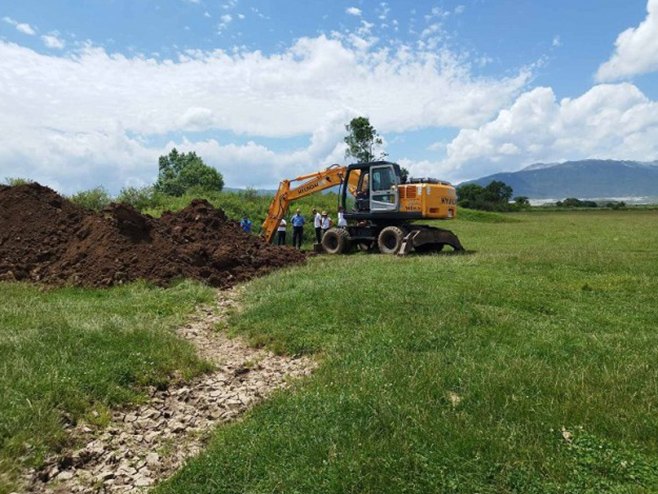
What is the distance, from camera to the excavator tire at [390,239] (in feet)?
61.4

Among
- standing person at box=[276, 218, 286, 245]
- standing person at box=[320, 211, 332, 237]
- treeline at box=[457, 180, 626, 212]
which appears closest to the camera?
standing person at box=[276, 218, 286, 245]

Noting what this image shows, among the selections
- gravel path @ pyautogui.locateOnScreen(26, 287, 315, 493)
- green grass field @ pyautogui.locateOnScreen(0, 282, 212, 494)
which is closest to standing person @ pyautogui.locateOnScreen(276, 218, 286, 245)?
green grass field @ pyautogui.locateOnScreen(0, 282, 212, 494)

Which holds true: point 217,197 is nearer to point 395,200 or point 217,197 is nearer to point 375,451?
point 395,200

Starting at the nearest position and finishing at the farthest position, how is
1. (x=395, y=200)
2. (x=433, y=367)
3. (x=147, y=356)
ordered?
(x=433, y=367)
(x=147, y=356)
(x=395, y=200)

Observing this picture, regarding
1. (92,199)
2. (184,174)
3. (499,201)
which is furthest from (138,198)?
(499,201)

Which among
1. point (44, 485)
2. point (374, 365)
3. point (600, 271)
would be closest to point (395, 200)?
point (600, 271)

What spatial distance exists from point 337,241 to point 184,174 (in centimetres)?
5583

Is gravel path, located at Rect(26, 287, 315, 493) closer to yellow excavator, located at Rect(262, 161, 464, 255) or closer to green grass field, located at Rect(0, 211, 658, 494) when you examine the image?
green grass field, located at Rect(0, 211, 658, 494)

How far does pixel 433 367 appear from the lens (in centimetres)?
626

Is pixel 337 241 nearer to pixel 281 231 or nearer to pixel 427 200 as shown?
pixel 281 231

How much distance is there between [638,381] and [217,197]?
29206 millimetres

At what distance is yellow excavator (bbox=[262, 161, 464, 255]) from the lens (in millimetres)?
18469

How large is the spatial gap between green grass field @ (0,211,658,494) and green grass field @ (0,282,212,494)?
0.02 meters

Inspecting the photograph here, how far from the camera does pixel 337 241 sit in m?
20.5
